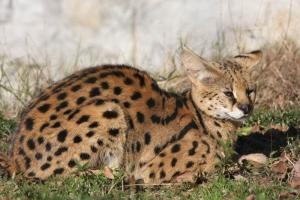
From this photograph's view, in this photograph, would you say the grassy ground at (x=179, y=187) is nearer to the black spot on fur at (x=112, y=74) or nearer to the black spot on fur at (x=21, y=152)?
the black spot on fur at (x=21, y=152)

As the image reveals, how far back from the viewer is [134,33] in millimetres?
11227

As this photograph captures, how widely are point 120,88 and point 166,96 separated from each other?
49cm

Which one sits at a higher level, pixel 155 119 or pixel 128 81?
pixel 128 81

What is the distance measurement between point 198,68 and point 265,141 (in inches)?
51.8

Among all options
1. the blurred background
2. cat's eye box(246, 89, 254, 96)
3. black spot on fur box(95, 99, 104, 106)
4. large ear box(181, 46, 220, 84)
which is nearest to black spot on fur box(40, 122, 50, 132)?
black spot on fur box(95, 99, 104, 106)

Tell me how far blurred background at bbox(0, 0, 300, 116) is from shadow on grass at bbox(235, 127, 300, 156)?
1.51 metres

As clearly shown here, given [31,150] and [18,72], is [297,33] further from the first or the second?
[31,150]

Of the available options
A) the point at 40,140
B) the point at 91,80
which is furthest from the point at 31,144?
the point at 91,80

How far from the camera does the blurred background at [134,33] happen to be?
35.0 feet

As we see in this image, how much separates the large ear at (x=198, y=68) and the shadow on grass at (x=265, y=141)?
3.21 feet

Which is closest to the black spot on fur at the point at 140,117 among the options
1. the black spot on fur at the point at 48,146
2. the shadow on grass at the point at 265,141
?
the black spot on fur at the point at 48,146

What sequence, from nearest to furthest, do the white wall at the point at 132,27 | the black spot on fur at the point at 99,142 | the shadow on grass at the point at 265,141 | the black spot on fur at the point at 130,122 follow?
1. the black spot on fur at the point at 99,142
2. the black spot on fur at the point at 130,122
3. the shadow on grass at the point at 265,141
4. the white wall at the point at 132,27

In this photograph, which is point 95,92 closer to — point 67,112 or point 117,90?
point 117,90

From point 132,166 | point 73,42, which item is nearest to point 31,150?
point 132,166
